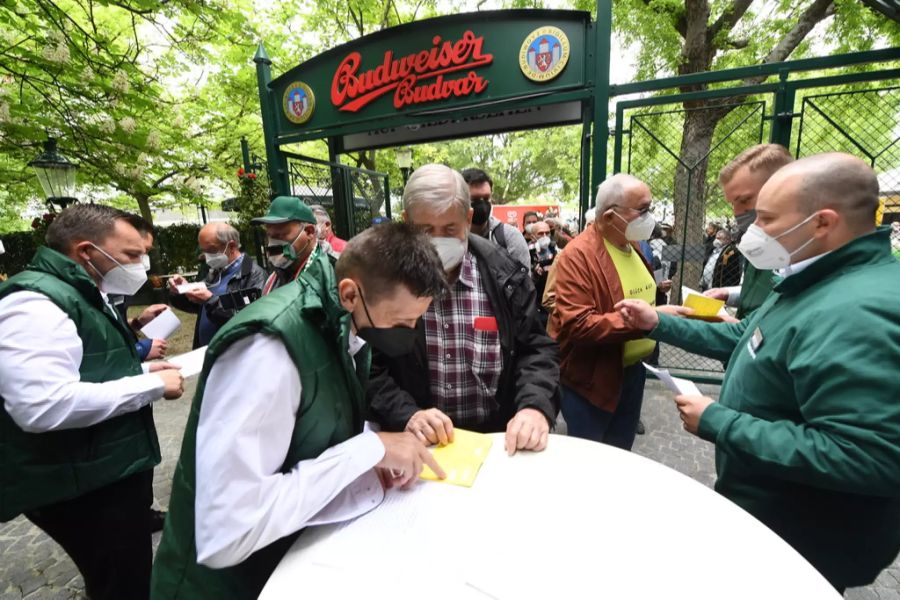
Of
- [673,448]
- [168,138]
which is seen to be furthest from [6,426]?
[168,138]

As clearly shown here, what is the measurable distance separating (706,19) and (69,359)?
9.95 metres

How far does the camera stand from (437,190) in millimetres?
1767

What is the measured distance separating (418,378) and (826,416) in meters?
1.31

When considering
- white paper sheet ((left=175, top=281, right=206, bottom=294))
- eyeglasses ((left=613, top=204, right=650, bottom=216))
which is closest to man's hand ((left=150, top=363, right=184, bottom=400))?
white paper sheet ((left=175, top=281, right=206, bottom=294))

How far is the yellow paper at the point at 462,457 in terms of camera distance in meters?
1.28

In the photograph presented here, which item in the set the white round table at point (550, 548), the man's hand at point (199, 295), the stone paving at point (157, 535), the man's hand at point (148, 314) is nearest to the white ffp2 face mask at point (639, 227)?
the white round table at point (550, 548)

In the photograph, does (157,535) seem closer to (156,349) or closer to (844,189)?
(156,349)

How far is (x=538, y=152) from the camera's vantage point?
24875 millimetres

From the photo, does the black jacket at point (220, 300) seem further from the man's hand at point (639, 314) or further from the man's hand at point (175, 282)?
the man's hand at point (639, 314)

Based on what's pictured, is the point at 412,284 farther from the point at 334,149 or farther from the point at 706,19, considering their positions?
the point at 706,19

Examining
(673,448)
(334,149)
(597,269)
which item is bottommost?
(673,448)

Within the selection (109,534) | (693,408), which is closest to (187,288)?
(109,534)

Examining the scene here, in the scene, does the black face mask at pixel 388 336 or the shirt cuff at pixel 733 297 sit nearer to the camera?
the black face mask at pixel 388 336

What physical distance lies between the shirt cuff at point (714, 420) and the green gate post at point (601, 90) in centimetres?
330
